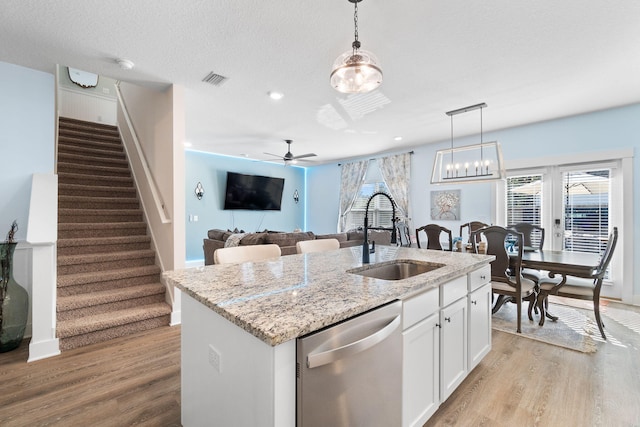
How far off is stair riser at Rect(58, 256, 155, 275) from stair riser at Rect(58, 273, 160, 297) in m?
0.22

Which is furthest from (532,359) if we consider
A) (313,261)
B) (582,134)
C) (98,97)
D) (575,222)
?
(98,97)

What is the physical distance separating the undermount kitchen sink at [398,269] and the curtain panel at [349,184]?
5311mm

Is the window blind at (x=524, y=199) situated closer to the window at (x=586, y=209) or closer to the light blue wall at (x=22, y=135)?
the window at (x=586, y=209)

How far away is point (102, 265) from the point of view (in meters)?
3.36

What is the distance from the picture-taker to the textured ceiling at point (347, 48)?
6.60 ft

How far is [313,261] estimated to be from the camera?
2023mm

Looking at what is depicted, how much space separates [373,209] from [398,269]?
206 inches

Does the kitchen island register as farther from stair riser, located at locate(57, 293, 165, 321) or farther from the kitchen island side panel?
stair riser, located at locate(57, 293, 165, 321)

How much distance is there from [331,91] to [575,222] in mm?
4181

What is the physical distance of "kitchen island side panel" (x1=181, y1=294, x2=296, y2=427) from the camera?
2.98 feet

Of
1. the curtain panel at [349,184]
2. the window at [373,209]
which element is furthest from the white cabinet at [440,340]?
the curtain panel at [349,184]

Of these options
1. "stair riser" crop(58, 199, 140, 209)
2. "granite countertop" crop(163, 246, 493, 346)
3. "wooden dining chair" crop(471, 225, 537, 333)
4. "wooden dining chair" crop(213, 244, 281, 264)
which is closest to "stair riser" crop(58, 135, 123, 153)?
"stair riser" crop(58, 199, 140, 209)

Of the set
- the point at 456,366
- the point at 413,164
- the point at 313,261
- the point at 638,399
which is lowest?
the point at 638,399

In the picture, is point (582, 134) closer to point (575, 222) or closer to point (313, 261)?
point (575, 222)
